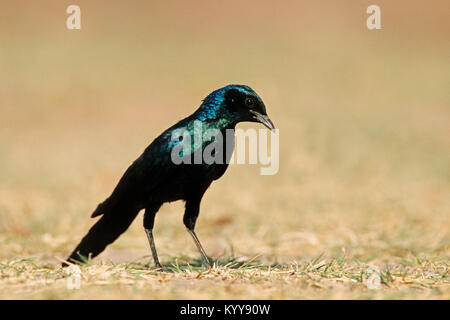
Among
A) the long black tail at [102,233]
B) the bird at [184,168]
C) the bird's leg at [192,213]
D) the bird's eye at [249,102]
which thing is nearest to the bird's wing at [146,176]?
the bird at [184,168]

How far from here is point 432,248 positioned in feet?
22.5

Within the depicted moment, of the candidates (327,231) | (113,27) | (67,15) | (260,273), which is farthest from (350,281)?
(67,15)

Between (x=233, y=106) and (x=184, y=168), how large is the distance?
645 millimetres

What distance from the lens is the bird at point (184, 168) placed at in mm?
4988

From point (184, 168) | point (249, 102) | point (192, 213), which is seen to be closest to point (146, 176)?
point (184, 168)

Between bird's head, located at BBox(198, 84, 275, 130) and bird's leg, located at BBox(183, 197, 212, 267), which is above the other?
bird's head, located at BBox(198, 84, 275, 130)

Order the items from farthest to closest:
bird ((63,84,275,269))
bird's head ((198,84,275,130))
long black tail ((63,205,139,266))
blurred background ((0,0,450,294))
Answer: blurred background ((0,0,450,294))
long black tail ((63,205,139,266))
bird's head ((198,84,275,130))
bird ((63,84,275,269))

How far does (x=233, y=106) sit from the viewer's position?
5.22m

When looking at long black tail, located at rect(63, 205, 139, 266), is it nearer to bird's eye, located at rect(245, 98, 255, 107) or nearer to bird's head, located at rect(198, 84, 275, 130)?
bird's head, located at rect(198, 84, 275, 130)

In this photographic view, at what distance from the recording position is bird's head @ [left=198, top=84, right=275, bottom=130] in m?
5.14

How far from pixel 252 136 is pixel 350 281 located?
23.4 ft

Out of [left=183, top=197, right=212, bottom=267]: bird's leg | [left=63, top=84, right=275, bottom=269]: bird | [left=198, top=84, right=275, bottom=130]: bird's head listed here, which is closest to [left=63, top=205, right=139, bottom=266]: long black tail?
[left=63, top=84, right=275, bottom=269]: bird

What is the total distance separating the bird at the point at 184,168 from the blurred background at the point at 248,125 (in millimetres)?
1344

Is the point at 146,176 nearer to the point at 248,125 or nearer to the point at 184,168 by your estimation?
the point at 184,168
